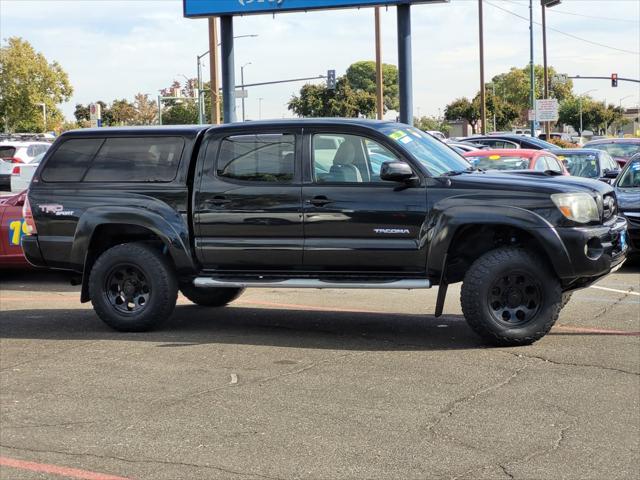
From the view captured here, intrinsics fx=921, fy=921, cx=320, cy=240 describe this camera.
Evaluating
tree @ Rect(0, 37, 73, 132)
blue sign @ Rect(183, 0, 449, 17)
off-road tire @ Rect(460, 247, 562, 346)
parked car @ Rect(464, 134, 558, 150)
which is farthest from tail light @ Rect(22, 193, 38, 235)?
tree @ Rect(0, 37, 73, 132)

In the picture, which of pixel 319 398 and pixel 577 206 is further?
pixel 577 206

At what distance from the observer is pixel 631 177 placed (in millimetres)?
13555

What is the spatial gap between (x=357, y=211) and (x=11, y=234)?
607cm

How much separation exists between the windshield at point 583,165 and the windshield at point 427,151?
34.5 feet

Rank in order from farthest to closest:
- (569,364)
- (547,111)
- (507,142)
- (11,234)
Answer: (547,111) → (507,142) → (11,234) → (569,364)

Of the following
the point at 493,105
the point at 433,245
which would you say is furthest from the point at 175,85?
the point at 433,245

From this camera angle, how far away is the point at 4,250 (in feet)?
39.8

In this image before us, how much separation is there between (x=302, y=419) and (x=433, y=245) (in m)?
2.41

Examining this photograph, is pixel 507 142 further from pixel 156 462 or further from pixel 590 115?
pixel 590 115

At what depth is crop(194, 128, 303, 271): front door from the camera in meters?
8.11

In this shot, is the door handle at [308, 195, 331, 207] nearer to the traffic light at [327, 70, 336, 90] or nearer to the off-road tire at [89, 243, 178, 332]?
the off-road tire at [89, 243, 178, 332]

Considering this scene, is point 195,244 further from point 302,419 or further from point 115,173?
point 302,419

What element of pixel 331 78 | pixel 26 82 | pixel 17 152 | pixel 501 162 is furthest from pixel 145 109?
pixel 501 162

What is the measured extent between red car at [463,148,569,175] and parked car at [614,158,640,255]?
1173 mm
